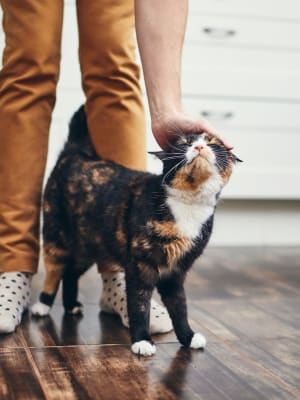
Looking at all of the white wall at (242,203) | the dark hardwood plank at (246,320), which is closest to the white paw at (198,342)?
the dark hardwood plank at (246,320)

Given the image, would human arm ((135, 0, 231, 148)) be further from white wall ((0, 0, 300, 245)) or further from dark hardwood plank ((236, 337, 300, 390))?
white wall ((0, 0, 300, 245))

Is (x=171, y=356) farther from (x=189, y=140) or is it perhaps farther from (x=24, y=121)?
(x=24, y=121)

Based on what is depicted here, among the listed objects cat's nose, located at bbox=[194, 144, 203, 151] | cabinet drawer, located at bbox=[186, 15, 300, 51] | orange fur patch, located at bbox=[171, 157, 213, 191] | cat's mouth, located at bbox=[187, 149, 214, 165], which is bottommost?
orange fur patch, located at bbox=[171, 157, 213, 191]

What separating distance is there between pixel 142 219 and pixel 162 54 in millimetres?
326

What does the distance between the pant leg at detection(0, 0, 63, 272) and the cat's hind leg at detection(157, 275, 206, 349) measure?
0.39 meters

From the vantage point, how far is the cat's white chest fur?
1299mm

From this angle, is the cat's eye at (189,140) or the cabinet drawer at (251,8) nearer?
the cat's eye at (189,140)

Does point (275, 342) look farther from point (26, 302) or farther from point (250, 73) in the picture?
point (250, 73)

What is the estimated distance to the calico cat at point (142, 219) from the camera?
1289 millimetres

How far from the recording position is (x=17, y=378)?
3.84 ft

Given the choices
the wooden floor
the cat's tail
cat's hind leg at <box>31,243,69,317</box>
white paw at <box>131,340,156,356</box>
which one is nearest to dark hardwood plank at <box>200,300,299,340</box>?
the wooden floor

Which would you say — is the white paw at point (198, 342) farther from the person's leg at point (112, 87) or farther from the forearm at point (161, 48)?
the forearm at point (161, 48)

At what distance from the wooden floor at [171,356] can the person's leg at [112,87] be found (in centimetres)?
15

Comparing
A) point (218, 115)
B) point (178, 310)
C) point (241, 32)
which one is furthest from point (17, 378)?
point (241, 32)
